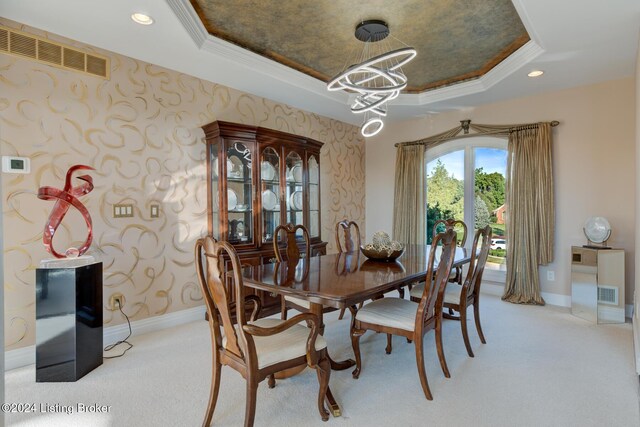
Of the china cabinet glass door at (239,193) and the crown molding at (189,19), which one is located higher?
the crown molding at (189,19)

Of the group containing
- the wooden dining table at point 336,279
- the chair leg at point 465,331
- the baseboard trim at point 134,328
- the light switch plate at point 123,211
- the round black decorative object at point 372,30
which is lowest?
the baseboard trim at point 134,328

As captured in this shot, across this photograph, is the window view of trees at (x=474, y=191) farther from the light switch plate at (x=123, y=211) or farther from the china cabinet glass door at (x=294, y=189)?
the light switch plate at (x=123, y=211)

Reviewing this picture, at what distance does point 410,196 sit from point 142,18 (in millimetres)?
3916

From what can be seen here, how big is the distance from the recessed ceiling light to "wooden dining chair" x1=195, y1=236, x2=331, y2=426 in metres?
1.79

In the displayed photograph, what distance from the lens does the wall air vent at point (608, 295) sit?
335 cm

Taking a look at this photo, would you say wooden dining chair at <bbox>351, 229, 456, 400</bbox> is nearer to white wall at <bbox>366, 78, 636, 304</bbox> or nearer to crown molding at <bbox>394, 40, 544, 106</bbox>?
crown molding at <bbox>394, 40, 544, 106</bbox>

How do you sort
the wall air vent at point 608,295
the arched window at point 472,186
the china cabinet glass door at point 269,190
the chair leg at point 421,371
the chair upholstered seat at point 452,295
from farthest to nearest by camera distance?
the arched window at point 472,186, the china cabinet glass door at point 269,190, the wall air vent at point 608,295, the chair upholstered seat at point 452,295, the chair leg at point 421,371

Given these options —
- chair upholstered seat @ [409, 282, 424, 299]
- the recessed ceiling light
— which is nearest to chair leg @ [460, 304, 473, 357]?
chair upholstered seat @ [409, 282, 424, 299]

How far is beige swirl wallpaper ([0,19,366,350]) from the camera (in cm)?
248

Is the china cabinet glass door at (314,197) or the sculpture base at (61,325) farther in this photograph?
the china cabinet glass door at (314,197)

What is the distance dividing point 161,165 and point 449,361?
301cm

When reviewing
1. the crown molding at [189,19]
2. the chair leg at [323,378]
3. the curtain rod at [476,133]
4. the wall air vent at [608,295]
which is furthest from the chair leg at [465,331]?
the crown molding at [189,19]

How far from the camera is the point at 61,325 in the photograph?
226cm

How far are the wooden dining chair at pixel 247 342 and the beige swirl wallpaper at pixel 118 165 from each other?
1675mm
